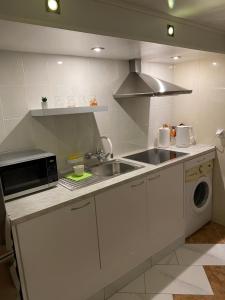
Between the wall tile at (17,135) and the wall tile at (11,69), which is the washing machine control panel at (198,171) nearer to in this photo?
the wall tile at (17,135)

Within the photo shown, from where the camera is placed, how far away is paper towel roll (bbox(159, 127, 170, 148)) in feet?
8.75

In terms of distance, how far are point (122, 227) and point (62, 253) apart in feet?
1.65

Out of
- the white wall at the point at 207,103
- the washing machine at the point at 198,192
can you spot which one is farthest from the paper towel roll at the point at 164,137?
the washing machine at the point at 198,192

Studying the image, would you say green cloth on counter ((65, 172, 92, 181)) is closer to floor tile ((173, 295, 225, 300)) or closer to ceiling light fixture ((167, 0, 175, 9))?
floor tile ((173, 295, 225, 300))

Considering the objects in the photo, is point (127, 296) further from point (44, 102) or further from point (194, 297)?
point (44, 102)

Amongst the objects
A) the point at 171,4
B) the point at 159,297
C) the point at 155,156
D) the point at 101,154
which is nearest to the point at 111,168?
the point at 101,154

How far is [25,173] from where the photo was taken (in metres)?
1.50

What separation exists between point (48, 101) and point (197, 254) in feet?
6.44

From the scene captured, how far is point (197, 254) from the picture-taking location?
A: 2.19 metres

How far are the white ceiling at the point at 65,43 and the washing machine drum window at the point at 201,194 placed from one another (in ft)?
4.74

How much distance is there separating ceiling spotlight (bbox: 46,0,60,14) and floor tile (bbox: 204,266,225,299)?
7.21 feet

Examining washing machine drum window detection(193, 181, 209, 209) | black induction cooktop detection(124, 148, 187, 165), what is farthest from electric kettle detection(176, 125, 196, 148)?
washing machine drum window detection(193, 181, 209, 209)

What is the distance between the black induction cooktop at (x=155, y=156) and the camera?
2224 mm

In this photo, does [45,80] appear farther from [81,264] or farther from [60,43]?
[81,264]
